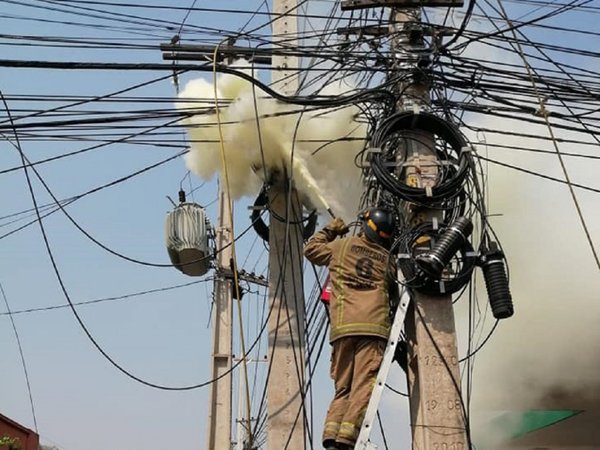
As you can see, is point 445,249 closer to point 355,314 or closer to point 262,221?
point 355,314

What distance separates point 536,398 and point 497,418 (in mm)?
843

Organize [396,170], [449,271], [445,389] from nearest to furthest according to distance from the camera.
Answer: [445,389] → [449,271] → [396,170]

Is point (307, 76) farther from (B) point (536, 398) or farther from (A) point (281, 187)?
(B) point (536, 398)

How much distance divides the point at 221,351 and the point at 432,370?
23.1ft

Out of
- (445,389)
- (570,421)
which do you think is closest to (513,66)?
(445,389)

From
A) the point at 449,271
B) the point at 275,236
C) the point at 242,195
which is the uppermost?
the point at 242,195

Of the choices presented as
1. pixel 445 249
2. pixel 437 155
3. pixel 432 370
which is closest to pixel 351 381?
pixel 432 370

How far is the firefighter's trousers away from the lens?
460cm

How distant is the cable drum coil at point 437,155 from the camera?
512cm

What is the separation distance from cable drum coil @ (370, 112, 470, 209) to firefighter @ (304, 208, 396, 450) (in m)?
0.24

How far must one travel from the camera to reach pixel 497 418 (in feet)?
46.7

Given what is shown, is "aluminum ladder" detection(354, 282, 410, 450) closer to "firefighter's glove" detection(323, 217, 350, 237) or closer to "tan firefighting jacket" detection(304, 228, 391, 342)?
"tan firefighting jacket" detection(304, 228, 391, 342)

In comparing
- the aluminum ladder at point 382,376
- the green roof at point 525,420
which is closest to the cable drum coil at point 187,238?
the aluminum ladder at point 382,376

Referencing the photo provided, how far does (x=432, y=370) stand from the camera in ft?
15.4
